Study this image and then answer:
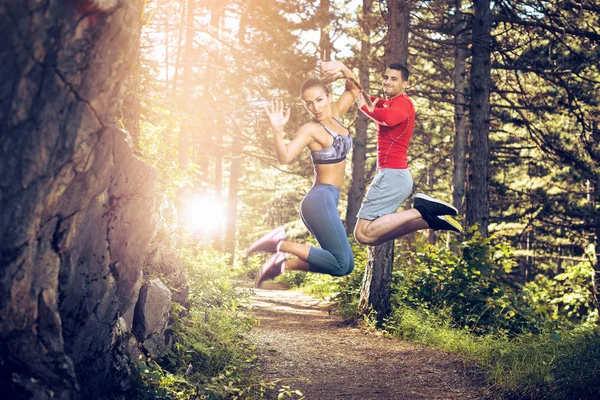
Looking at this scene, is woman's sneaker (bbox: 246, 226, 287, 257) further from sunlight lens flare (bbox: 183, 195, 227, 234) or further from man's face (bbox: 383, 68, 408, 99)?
sunlight lens flare (bbox: 183, 195, 227, 234)

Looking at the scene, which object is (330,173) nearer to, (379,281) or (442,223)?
(442,223)

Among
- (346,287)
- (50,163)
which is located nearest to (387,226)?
(50,163)

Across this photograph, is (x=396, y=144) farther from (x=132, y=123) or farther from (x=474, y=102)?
(x=474, y=102)

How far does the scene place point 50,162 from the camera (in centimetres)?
353

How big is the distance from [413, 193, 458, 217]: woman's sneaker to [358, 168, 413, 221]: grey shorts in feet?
0.36

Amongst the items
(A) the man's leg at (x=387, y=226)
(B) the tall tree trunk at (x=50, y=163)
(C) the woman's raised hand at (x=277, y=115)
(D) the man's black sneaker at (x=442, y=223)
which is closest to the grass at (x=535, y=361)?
(D) the man's black sneaker at (x=442, y=223)

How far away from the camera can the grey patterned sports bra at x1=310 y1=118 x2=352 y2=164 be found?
326 centimetres

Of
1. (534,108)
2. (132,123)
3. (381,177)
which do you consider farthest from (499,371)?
(534,108)

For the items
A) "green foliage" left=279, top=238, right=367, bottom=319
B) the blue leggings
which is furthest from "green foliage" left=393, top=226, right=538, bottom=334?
the blue leggings

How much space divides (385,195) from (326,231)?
1.75 feet

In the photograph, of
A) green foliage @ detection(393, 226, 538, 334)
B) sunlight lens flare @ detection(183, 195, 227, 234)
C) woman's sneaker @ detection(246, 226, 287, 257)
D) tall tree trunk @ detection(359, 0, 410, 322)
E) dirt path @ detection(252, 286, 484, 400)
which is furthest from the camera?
sunlight lens flare @ detection(183, 195, 227, 234)

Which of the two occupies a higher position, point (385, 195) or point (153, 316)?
point (385, 195)

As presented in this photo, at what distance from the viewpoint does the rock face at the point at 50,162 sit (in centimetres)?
A: 339

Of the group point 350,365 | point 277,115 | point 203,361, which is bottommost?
point 350,365
